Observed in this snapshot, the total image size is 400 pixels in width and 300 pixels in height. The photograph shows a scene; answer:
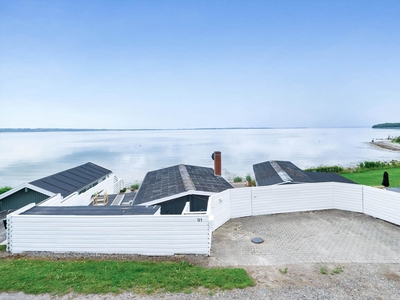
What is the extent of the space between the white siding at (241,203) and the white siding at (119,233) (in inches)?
165

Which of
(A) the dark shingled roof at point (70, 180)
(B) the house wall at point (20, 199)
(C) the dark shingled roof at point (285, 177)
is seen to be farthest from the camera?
(C) the dark shingled roof at point (285, 177)

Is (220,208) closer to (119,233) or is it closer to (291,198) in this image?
(291,198)

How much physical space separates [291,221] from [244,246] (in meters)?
3.69

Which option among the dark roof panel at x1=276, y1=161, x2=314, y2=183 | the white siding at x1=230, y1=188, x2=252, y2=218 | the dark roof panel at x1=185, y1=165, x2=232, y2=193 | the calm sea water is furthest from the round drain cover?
the calm sea water

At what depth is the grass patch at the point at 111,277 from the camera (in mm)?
6273

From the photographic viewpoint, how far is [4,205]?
538 inches

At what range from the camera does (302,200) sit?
13.0m

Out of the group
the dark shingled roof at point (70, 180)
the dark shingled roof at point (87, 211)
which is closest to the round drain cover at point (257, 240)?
the dark shingled roof at point (87, 211)

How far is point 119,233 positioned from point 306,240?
678cm

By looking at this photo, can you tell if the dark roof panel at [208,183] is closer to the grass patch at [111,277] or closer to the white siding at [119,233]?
the white siding at [119,233]

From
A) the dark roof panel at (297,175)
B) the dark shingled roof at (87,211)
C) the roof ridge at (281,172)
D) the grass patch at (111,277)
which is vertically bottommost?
the grass patch at (111,277)

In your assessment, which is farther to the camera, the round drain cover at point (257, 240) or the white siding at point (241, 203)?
the white siding at point (241, 203)

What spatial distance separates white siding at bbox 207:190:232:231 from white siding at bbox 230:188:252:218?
30 cm

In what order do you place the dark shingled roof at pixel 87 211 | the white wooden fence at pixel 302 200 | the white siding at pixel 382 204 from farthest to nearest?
the white wooden fence at pixel 302 200 < the white siding at pixel 382 204 < the dark shingled roof at pixel 87 211
